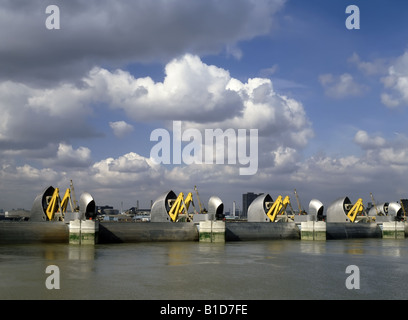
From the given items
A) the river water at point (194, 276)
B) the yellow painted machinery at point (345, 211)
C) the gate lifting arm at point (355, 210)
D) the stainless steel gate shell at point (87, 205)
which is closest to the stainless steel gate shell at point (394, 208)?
the yellow painted machinery at point (345, 211)

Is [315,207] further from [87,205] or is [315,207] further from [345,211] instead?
[87,205]

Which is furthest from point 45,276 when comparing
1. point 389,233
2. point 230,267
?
point 389,233

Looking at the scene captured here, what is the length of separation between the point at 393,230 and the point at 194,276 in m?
72.5

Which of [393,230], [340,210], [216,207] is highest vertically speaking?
[216,207]

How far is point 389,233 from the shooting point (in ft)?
297

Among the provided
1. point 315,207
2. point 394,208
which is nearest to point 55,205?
point 315,207

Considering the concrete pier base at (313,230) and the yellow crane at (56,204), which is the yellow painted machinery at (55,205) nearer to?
the yellow crane at (56,204)

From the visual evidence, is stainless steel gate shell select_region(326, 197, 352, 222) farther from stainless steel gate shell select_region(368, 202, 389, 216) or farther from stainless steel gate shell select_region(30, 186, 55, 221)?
stainless steel gate shell select_region(30, 186, 55, 221)

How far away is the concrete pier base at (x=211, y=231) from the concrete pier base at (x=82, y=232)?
1771cm

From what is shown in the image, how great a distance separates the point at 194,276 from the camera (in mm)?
30844

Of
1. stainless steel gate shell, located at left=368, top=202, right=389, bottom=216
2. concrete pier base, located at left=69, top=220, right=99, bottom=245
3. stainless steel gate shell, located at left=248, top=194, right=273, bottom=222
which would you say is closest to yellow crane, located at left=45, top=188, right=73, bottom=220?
concrete pier base, located at left=69, top=220, right=99, bottom=245

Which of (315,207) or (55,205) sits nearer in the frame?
(55,205)

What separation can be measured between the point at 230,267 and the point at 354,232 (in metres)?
58.5
